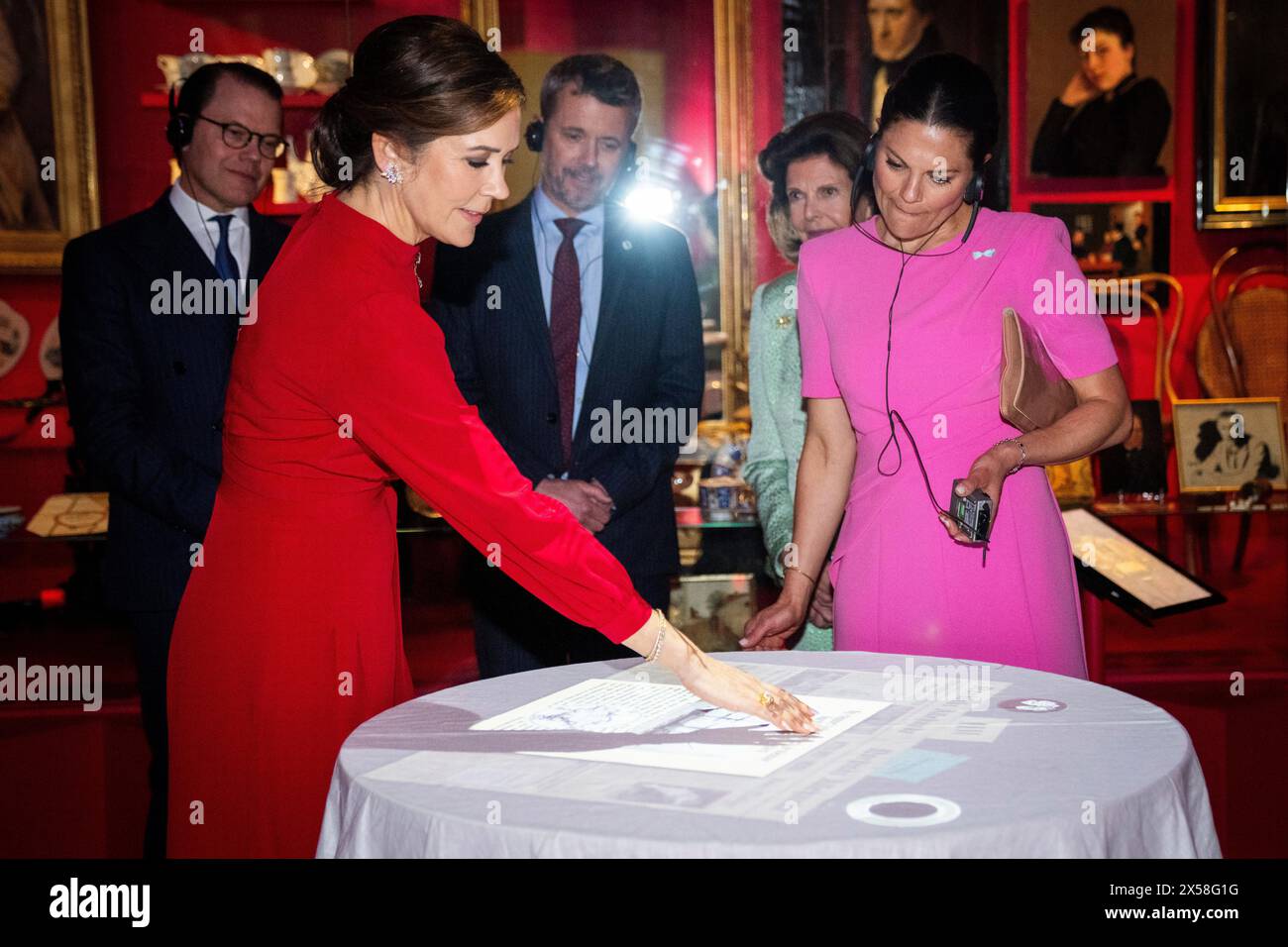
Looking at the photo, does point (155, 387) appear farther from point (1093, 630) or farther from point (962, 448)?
point (1093, 630)

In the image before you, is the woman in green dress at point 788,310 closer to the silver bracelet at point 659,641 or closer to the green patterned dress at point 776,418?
the green patterned dress at point 776,418

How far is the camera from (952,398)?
202 cm

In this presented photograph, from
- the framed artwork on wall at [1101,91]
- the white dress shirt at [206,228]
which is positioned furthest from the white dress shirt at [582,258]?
the framed artwork on wall at [1101,91]

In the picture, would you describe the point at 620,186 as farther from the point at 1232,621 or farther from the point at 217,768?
the point at 1232,621

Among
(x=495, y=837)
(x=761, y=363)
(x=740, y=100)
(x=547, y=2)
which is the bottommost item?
(x=495, y=837)

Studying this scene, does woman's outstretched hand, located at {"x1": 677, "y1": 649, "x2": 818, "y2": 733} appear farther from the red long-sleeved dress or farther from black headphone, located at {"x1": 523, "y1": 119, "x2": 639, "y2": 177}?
black headphone, located at {"x1": 523, "y1": 119, "x2": 639, "y2": 177}

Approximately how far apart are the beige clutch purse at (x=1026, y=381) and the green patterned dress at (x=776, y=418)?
0.76 meters

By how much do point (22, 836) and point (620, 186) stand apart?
2.11 meters

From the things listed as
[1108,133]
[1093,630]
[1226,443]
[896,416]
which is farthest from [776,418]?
[1108,133]

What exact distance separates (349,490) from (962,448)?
94cm

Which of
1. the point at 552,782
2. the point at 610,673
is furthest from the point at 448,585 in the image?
the point at 552,782

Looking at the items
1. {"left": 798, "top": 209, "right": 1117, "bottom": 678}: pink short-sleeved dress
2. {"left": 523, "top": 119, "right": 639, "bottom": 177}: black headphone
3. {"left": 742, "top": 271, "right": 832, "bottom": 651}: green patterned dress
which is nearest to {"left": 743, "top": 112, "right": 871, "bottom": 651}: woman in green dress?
{"left": 742, "top": 271, "right": 832, "bottom": 651}: green patterned dress

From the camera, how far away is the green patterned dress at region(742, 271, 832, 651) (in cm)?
269
